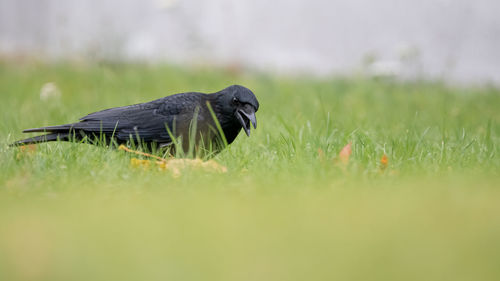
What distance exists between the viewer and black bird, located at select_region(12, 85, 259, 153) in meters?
3.29

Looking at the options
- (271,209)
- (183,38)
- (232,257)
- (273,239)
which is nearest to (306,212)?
(271,209)

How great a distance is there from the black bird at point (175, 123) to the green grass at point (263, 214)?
16 cm

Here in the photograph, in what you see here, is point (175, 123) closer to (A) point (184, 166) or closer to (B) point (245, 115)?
(B) point (245, 115)

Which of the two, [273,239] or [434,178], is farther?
[434,178]

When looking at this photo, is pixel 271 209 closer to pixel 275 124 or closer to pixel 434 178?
pixel 434 178

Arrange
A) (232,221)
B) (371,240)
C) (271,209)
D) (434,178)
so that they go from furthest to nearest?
(434,178) < (271,209) < (232,221) < (371,240)

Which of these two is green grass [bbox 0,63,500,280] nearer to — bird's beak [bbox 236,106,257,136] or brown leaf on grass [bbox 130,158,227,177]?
brown leaf on grass [bbox 130,158,227,177]

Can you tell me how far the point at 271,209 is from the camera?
1911 millimetres

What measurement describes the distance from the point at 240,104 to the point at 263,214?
5.19ft

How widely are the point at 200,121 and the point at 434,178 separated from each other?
1.49 meters

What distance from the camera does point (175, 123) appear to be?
11.0 feet

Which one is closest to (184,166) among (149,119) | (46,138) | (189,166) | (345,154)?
(189,166)

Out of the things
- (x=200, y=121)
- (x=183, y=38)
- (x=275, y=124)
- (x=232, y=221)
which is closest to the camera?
(x=232, y=221)

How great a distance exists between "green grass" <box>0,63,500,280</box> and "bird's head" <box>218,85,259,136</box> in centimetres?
24
